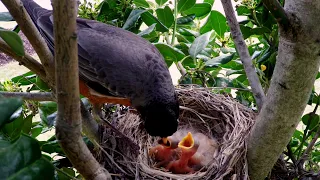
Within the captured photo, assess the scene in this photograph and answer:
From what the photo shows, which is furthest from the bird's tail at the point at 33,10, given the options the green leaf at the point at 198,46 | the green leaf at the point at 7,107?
the green leaf at the point at 7,107

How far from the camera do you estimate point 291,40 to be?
3.34 feet

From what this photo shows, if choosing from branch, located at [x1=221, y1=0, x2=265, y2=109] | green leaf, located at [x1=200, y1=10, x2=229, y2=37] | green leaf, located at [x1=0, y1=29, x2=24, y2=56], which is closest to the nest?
branch, located at [x1=221, y1=0, x2=265, y2=109]

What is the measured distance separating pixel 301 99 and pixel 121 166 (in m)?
0.76

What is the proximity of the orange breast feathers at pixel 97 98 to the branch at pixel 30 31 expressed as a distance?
0.75 meters

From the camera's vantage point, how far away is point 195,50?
1748 mm

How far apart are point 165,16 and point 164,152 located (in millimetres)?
601

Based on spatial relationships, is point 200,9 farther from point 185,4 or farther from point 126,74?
point 126,74

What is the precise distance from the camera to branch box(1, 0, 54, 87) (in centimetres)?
77

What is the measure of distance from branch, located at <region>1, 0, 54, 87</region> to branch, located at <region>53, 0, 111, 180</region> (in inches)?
6.1

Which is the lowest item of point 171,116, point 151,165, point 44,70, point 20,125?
point 151,165

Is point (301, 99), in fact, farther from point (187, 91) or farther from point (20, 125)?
point (187, 91)

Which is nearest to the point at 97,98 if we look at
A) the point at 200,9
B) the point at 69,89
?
the point at 200,9

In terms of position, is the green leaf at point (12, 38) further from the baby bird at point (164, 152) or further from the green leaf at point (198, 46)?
the baby bird at point (164, 152)

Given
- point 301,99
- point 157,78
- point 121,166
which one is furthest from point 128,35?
point 301,99
